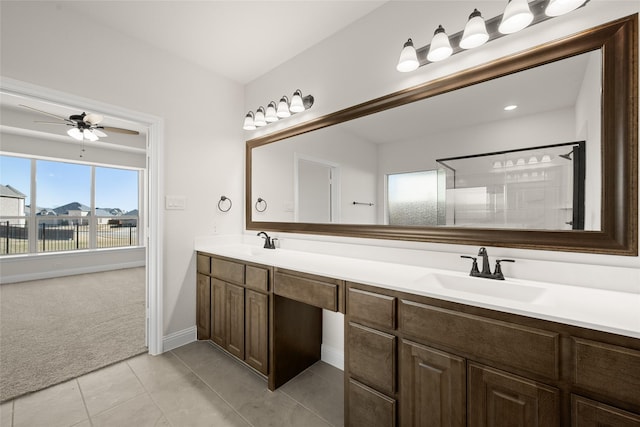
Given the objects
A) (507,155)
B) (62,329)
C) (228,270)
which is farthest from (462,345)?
(62,329)

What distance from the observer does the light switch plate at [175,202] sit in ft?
7.85

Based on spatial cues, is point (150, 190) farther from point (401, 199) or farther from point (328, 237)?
point (401, 199)

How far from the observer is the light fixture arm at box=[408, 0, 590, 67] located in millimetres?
1230

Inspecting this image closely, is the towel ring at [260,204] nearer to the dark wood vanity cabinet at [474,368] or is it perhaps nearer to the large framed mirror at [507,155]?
the large framed mirror at [507,155]

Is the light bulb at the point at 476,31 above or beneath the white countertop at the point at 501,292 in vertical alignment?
above

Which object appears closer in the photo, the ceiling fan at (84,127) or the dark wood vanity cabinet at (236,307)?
the dark wood vanity cabinet at (236,307)

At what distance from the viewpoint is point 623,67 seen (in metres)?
1.11

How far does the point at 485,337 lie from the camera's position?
0.99 metres

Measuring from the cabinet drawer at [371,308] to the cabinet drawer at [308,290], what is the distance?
11cm

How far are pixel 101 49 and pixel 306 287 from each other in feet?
7.97

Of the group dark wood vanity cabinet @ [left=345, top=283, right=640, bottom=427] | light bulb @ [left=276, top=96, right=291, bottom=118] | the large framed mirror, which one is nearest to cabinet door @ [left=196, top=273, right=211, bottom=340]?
the large framed mirror

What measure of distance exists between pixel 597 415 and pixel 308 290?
4.03ft

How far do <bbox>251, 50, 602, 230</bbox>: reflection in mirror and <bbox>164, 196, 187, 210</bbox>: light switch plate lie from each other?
1.03 meters

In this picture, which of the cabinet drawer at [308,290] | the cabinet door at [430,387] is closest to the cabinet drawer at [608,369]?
the cabinet door at [430,387]
